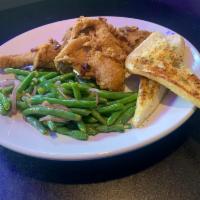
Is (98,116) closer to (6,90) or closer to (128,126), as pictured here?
(128,126)

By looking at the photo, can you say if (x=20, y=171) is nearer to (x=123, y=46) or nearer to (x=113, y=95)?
(x=113, y=95)

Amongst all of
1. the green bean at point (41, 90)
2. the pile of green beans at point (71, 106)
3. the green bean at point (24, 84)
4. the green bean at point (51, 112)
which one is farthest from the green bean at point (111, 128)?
the green bean at point (24, 84)

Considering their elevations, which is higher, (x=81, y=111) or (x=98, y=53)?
(x=98, y=53)

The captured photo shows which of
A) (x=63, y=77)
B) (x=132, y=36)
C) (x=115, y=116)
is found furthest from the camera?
(x=132, y=36)

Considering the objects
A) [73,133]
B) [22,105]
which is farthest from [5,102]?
[73,133]

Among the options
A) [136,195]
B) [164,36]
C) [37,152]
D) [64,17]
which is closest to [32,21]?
[64,17]

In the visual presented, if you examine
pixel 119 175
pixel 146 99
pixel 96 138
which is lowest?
pixel 119 175

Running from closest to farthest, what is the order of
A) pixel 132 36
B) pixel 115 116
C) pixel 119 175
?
pixel 119 175 → pixel 115 116 → pixel 132 36

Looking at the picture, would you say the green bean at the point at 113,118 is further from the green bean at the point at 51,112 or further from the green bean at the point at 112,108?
the green bean at the point at 51,112

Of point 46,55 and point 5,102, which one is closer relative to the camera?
point 5,102
